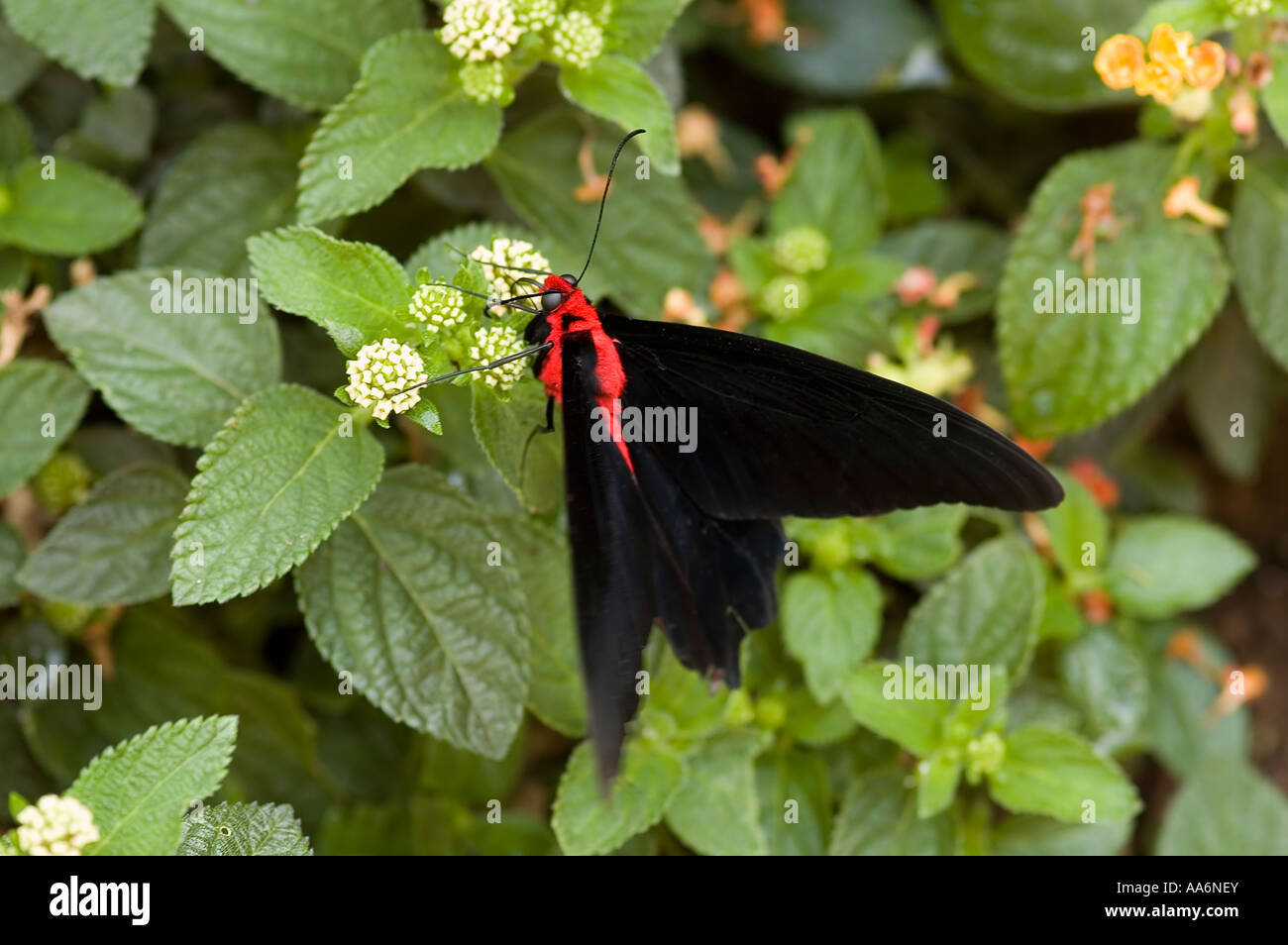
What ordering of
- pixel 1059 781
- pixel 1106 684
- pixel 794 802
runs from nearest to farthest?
pixel 1059 781 → pixel 794 802 → pixel 1106 684

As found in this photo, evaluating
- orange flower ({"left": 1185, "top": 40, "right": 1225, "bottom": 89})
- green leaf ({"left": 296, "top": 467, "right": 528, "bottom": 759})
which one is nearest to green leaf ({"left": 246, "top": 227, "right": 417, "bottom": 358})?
green leaf ({"left": 296, "top": 467, "right": 528, "bottom": 759})

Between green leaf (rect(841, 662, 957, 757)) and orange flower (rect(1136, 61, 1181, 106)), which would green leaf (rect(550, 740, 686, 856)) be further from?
orange flower (rect(1136, 61, 1181, 106))

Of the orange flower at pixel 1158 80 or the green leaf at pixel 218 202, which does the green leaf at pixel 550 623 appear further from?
the orange flower at pixel 1158 80

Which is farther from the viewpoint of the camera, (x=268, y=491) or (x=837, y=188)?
(x=837, y=188)

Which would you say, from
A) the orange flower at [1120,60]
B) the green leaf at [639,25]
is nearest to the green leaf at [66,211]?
the green leaf at [639,25]

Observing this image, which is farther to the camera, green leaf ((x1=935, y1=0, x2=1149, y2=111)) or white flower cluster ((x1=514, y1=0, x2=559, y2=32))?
green leaf ((x1=935, y1=0, x2=1149, y2=111))

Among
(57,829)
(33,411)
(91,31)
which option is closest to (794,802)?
(57,829)

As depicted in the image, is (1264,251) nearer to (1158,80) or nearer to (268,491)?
(1158,80)
